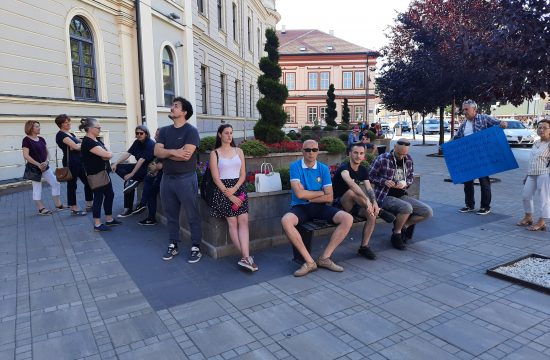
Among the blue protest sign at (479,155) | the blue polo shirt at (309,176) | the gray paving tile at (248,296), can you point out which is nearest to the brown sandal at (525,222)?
the blue protest sign at (479,155)

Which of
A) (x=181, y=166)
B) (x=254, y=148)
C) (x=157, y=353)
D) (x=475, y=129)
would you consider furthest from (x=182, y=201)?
(x=475, y=129)

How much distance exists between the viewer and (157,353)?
10.3ft

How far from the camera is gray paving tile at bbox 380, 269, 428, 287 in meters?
4.47

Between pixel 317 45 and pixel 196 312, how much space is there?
207ft

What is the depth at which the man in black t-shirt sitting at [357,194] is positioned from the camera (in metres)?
5.20

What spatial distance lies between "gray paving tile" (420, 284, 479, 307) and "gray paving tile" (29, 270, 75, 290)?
3.86 m

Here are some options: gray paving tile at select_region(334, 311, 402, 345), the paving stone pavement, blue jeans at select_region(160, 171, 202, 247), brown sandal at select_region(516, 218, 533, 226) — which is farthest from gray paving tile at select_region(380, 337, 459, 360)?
brown sandal at select_region(516, 218, 533, 226)

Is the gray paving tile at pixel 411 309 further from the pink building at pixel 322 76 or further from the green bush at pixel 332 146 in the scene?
the pink building at pixel 322 76

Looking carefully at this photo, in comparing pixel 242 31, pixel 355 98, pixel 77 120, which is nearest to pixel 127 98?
pixel 77 120

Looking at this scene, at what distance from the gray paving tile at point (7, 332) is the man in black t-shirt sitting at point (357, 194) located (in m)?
3.75

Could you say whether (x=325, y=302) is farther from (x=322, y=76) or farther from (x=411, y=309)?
(x=322, y=76)

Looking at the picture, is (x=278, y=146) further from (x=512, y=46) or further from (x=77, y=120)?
(x=77, y=120)

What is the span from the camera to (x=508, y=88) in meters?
8.82

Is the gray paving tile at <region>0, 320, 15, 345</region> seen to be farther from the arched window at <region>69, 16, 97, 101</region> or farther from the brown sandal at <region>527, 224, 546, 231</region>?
the arched window at <region>69, 16, 97, 101</region>
